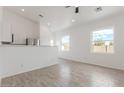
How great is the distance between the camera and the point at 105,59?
761cm

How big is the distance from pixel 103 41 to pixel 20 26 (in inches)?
192

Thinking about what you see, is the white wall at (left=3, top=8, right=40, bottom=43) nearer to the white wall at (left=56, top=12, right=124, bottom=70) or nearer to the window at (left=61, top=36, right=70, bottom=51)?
the white wall at (left=56, top=12, right=124, bottom=70)

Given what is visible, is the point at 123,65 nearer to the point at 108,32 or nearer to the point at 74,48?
the point at 108,32

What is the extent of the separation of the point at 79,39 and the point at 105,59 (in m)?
2.92

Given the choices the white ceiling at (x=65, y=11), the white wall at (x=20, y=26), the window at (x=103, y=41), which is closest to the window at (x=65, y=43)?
the white wall at (x=20, y=26)

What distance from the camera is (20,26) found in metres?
7.70

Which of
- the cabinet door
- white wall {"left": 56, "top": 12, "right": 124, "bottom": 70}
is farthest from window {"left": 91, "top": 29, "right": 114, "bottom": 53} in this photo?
the cabinet door

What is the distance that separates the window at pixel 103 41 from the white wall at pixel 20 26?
3931 mm

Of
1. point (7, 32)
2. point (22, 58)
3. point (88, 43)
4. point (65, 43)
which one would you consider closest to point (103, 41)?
point (88, 43)

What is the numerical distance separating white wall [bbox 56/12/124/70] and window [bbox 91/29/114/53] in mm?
262

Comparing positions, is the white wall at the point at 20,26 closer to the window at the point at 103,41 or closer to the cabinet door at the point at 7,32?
the cabinet door at the point at 7,32

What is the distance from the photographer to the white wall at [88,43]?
22.1 feet

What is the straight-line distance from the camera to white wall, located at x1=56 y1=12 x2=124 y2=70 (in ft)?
22.1

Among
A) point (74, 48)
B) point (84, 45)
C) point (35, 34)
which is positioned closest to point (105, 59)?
point (84, 45)
